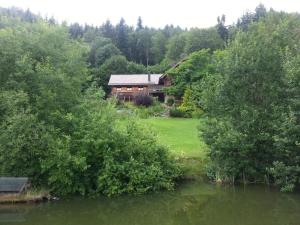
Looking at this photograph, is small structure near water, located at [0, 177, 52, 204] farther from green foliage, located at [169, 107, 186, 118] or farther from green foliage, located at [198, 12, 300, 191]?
green foliage, located at [169, 107, 186, 118]

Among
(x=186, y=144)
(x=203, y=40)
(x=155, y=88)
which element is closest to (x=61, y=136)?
(x=186, y=144)

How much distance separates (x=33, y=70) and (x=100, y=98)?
5332mm

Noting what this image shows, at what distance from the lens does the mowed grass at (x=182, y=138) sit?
101ft

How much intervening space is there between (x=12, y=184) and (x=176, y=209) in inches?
358

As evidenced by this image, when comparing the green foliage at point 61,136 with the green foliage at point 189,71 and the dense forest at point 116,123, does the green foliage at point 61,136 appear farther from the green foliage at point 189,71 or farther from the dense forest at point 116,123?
the green foliage at point 189,71

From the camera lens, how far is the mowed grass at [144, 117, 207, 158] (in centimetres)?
3065

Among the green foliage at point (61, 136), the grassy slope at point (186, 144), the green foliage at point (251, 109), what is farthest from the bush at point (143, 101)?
the green foliage at point (251, 109)

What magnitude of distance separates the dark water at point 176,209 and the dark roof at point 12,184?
103 centimetres

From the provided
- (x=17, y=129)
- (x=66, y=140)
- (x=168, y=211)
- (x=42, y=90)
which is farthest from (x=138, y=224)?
(x=42, y=90)

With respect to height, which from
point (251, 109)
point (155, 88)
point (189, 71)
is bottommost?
point (251, 109)

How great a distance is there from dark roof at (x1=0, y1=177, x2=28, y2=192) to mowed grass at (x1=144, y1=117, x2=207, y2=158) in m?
8.97

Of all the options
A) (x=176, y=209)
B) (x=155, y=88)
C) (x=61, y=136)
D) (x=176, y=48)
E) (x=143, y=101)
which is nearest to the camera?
(x=176, y=209)

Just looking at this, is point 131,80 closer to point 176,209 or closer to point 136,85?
point 136,85

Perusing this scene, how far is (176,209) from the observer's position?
2308 cm
